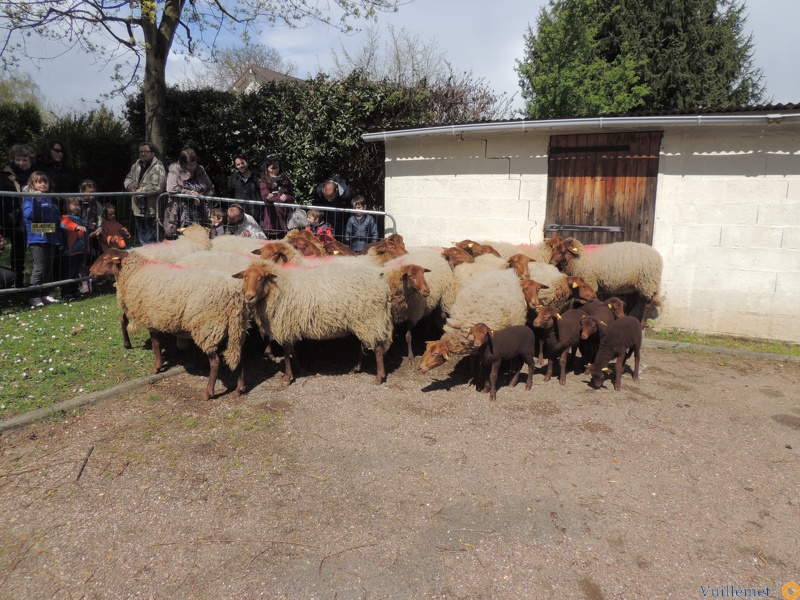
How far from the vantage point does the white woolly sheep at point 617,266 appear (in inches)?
314

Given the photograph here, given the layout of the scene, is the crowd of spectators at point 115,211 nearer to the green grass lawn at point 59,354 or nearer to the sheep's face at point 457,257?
the green grass lawn at point 59,354

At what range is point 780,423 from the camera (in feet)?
17.4

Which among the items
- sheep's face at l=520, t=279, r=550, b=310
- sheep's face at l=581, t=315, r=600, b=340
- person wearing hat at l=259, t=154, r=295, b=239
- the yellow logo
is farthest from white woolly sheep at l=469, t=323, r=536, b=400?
person wearing hat at l=259, t=154, r=295, b=239

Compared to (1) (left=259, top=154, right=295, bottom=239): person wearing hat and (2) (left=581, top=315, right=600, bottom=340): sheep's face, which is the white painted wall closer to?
(2) (left=581, top=315, right=600, bottom=340): sheep's face

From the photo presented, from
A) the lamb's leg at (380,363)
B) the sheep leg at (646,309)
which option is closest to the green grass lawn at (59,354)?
the lamb's leg at (380,363)

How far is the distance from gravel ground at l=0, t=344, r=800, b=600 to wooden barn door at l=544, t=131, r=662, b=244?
354 centimetres

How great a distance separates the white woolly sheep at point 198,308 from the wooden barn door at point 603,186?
580 centimetres

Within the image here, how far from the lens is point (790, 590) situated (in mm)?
3076

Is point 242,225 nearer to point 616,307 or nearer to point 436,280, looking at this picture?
point 436,280

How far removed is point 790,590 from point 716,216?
Answer: 6.33 metres

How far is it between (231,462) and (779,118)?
26.2 ft

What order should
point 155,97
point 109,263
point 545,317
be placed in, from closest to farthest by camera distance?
point 545,317
point 109,263
point 155,97

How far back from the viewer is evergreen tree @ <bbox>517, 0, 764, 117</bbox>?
24094mm

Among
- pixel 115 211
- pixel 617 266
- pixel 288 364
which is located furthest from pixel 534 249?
pixel 115 211
